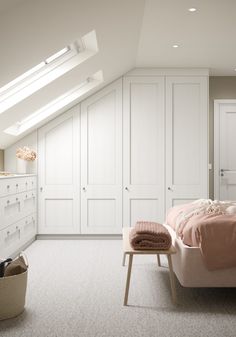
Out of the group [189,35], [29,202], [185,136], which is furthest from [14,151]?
[189,35]

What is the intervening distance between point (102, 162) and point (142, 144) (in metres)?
0.59

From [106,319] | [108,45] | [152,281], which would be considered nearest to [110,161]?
[108,45]

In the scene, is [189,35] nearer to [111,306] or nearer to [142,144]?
[142,144]

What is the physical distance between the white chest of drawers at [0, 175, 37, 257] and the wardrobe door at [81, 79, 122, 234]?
2.32 feet

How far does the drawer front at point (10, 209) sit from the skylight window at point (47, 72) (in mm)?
892

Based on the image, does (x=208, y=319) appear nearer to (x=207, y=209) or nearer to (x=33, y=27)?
(x=207, y=209)

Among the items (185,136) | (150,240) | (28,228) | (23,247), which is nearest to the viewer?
(150,240)

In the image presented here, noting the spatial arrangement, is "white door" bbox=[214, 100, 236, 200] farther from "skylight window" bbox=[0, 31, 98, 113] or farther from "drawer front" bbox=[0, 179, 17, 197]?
"drawer front" bbox=[0, 179, 17, 197]

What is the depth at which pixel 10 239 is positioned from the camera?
171 inches

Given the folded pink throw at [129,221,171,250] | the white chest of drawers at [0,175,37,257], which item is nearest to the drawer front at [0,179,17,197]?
the white chest of drawers at [0,175,37,257]

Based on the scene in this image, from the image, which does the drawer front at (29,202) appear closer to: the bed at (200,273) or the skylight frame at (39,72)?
the skylight frame at (39,72)

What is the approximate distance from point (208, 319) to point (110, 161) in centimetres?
323

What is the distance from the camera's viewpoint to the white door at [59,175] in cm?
571

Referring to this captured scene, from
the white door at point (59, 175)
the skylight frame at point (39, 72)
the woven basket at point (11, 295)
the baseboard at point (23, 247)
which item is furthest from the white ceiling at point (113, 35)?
the woven basket at point (11, 295)
